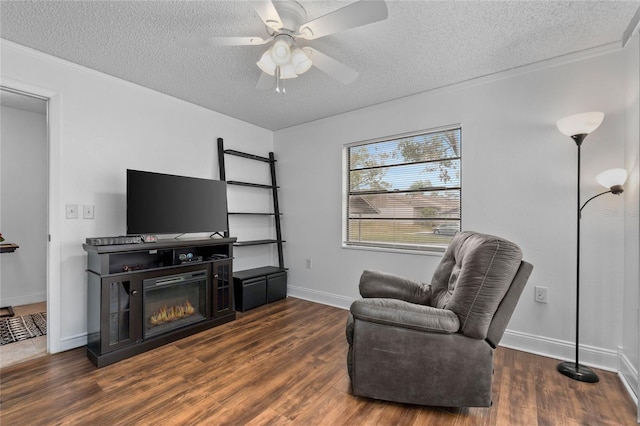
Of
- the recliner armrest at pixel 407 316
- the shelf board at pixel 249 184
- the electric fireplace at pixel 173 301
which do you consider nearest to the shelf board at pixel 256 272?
the electric fireplace at pixel 173 301

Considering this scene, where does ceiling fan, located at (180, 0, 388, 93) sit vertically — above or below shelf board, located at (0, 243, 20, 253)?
above

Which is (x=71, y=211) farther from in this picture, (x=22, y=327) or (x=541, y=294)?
(x=541, y=294)

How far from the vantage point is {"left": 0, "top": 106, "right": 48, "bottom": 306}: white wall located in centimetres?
357

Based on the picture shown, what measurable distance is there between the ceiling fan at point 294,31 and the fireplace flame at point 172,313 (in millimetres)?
2234

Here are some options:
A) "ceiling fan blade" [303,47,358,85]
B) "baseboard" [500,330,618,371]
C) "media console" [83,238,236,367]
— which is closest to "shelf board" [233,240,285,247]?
"media console" [83,238,236,367]

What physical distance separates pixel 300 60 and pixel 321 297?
2891 mm

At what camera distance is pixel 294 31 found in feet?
6.07

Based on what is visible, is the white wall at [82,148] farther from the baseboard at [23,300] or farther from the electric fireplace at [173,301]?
the baseboard at [23,300]

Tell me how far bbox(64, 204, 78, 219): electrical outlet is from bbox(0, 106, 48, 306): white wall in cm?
185

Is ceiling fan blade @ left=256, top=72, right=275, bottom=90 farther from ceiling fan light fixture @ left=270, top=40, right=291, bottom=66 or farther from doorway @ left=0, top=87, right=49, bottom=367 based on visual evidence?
doorway @ left=0, top=87, right=49, bottom=367

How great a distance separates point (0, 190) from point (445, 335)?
5.17 metres

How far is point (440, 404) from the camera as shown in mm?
1644

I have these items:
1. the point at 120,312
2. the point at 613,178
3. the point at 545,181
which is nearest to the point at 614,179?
the point at 613,178

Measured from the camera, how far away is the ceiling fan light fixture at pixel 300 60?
1.86m
